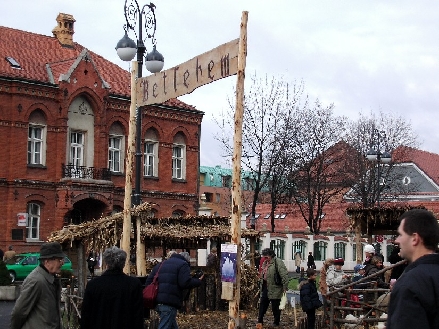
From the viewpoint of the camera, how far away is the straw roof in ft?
57.7

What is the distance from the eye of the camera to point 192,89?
1162cm

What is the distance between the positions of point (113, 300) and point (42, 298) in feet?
2.67

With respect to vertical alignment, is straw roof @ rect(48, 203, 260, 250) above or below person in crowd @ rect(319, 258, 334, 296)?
above

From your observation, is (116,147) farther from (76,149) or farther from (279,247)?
(279,247)

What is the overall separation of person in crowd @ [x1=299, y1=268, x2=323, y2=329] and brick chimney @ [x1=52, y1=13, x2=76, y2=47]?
1457 inches

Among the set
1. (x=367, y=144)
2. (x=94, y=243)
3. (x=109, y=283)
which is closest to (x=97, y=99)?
(x=367, y=144)

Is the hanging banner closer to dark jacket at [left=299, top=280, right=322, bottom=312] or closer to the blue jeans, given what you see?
dark jacket at [left=299, top=280, right=322, bottom=312]

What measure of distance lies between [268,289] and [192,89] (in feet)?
26.8

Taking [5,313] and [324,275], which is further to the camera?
[5,313]

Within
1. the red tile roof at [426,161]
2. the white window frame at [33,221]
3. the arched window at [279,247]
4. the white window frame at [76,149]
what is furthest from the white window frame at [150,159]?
the red tile roof at [426,161]

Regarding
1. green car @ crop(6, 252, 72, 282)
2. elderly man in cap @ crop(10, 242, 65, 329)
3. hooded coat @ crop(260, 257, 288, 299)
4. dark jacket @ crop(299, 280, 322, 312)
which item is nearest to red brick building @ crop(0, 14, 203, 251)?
green car @ crop(6, 252, 72, 282)

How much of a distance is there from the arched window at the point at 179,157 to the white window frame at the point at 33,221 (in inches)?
386

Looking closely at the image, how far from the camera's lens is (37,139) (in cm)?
4372

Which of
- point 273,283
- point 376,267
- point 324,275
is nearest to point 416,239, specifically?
point 376,267
